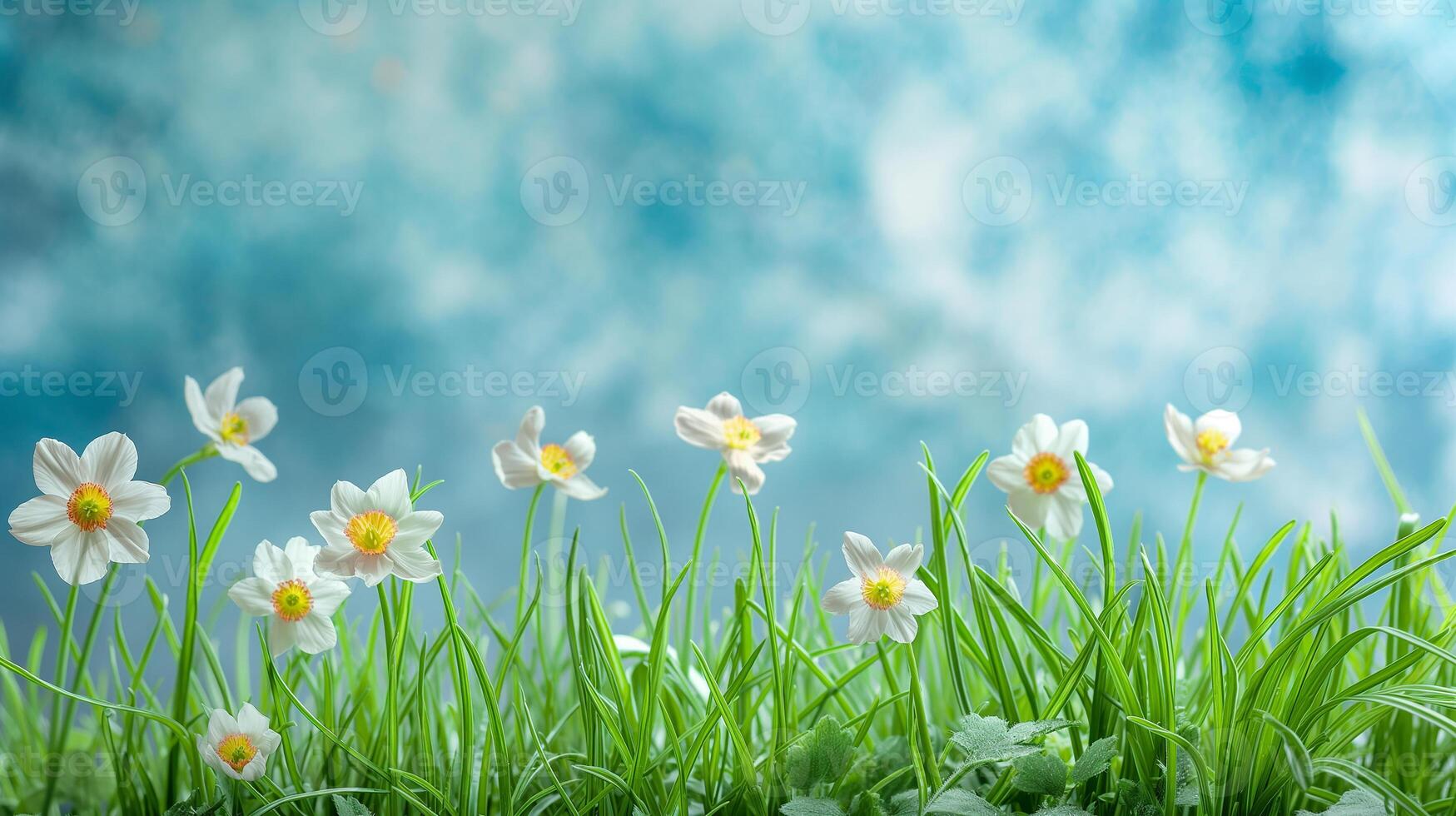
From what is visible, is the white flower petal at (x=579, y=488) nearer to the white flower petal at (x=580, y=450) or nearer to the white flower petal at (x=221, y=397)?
the white flower petal at (x=580, y=450)

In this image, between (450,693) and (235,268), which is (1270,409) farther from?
(235,268)

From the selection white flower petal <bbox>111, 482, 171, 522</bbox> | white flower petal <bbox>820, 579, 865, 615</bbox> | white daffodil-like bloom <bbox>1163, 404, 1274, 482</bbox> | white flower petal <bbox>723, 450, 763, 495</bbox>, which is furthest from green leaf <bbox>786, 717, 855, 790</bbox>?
white flower petal <bbox>111, 482, 171, 522</bbox>

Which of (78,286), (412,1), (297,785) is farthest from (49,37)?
(297,785)

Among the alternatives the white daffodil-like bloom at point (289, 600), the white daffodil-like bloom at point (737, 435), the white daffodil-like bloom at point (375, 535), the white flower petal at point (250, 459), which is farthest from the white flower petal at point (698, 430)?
the white flower petal at point (250, 459)

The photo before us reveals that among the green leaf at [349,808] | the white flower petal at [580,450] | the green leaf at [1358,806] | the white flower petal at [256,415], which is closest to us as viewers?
the green leaf at [1358,806]

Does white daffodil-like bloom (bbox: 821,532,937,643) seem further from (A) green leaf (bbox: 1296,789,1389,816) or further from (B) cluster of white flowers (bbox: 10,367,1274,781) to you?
(A) green leaf (bbox: 1296,789,1389,816)

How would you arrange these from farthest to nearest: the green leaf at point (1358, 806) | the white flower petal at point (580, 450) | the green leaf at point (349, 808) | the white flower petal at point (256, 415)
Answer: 1. the white flower petal at point (256, 415)
2. the white flower petal at point (580, 450)
3. the green leaf at point (349, 808)
4. the green leaf at point (1358, 806)
